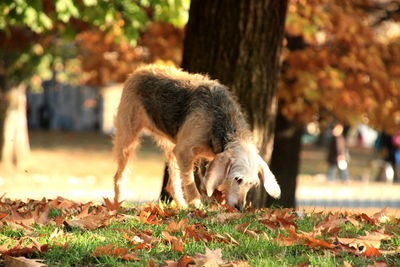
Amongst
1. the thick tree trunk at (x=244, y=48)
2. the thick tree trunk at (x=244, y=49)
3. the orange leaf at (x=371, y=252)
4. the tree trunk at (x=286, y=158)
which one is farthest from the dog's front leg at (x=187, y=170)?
the tree trunk at (x=286, y=158)

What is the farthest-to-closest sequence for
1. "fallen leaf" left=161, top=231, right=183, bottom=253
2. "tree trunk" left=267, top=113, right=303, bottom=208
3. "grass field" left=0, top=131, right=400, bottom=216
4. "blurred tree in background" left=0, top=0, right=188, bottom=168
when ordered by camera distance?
"grass field" left=0, top=131, right=400, bottom=216 < "tree trunk" left=267, top=113, right=303, bottom=208 < "blurred tree in background" left=0, top=0, right=188, bottom=168 < "fallen leaf" left=161, top=231, right=183, bottom=253

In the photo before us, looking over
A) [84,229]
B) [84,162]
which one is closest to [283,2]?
[84,229]

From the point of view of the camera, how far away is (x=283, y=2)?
871cm

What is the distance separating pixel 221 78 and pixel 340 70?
675cm

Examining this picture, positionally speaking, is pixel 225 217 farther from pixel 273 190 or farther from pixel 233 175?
pixel 273 190

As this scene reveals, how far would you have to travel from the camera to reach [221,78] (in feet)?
27.9

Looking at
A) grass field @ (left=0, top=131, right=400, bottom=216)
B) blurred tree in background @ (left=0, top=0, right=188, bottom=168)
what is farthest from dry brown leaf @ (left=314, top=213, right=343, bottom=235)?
grass field @ (left=0, top=131, right=400, bottom=216)

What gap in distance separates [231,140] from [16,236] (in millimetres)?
2470

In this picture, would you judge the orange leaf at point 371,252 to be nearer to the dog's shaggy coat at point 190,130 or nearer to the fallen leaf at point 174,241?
the fallen leaf at point 174,241

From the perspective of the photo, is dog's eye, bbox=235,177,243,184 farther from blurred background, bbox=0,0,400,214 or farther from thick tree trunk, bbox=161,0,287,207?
blurred background, bbox=0,0,400,214

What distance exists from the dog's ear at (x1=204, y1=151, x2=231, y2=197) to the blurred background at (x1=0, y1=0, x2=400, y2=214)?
198 cm

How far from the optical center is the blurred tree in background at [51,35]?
410 inches

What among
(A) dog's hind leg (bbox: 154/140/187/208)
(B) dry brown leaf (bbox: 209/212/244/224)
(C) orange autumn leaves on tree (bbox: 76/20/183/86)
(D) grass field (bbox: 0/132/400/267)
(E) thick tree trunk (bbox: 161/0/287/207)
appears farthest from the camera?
(C) orange autumn leaves on tree (bbox: 76/20/183/86)

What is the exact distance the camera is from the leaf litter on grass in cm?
470
